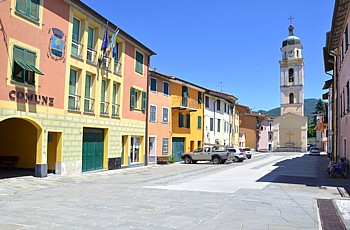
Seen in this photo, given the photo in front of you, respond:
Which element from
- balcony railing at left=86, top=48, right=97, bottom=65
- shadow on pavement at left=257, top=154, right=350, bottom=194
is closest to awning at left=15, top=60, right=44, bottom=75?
balcony railing at left=86, top=48, right=97, bottom=65

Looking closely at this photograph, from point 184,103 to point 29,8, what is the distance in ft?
62.4

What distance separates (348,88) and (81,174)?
15.0 m

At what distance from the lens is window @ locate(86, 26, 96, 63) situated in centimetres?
1888

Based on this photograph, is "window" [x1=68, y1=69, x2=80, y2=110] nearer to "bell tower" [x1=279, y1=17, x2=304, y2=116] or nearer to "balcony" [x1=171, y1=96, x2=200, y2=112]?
"balcony" [x1=171, y1=96, x2=200, y2=112]

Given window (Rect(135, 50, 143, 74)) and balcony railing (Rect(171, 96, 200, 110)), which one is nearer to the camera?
window (Rect(135, 50, 143, 74))

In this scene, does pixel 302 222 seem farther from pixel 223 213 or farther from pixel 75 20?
pixel 75 20

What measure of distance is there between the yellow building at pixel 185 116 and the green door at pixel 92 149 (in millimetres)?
10918

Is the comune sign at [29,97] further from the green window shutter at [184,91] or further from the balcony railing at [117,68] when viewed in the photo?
the green window shutter at [184,91]

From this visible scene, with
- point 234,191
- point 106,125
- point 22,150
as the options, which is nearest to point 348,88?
point 234,191

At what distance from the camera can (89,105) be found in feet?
62.1

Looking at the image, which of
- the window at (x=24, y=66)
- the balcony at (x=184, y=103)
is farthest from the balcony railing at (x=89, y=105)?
the balcony at (x=184, y=103)

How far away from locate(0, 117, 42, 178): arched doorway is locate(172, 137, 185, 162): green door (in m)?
15.7

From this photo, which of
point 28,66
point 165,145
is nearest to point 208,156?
point 165,145

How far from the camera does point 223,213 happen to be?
8562 mm
